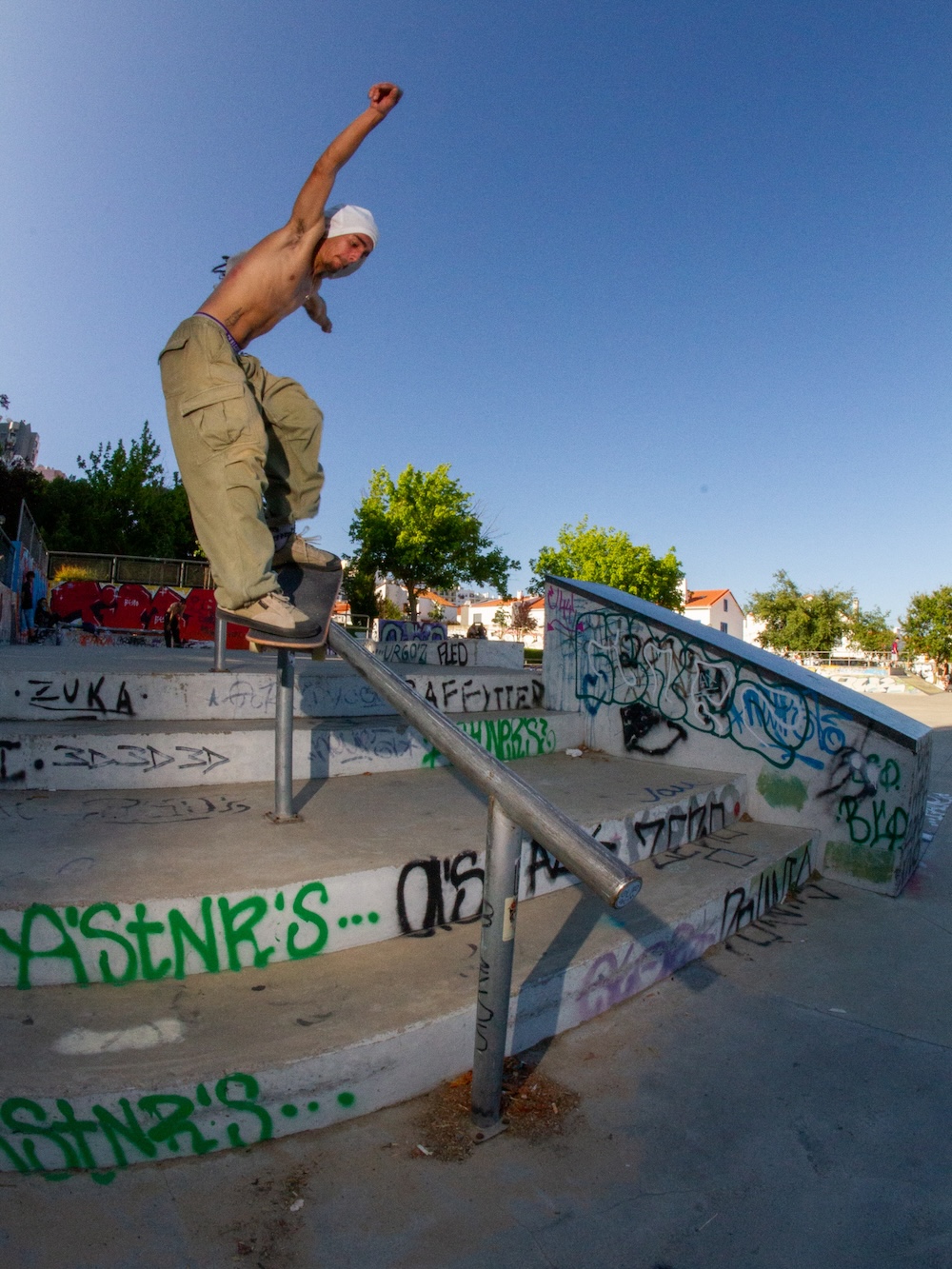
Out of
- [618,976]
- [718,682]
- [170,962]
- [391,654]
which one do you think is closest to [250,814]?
[170,962]

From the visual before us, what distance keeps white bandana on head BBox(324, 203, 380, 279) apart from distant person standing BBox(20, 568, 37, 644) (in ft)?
59.6

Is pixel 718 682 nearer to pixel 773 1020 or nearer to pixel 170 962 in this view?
pixel 773 1020

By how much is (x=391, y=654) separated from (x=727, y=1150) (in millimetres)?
8624

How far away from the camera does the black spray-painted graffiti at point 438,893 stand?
8.89ft

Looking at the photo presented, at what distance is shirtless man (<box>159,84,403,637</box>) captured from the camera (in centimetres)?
233

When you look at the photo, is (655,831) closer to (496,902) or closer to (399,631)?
(496,902)

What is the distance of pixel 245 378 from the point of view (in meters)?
2.43

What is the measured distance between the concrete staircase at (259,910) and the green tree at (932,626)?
177ft

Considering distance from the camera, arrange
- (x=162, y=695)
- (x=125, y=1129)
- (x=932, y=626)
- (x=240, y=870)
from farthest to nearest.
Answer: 1. (x=932, y=626)
2. (x=162, y=695)
3. (x=240, y=870)
4. (x=125, y=1129)

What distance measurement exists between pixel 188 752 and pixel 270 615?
5.18 ft

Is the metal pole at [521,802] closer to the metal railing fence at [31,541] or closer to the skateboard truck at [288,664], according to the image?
the skateboard truck at [288,664]

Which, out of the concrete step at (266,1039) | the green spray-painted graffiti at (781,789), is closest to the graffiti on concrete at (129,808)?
the concrete step at (266,1039)

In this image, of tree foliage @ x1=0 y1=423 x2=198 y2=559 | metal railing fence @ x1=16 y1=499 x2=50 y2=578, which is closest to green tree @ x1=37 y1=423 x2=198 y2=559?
tree foliage @ x1=0 y1=423 x2=198 y2=559

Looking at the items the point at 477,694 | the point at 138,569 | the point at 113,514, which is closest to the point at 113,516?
the point at 113,514
